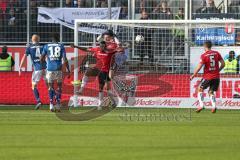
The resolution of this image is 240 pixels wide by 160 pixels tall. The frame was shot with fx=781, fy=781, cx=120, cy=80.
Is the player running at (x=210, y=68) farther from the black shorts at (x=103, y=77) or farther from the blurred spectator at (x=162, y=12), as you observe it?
the blurred spectator at (x=162, y=12)

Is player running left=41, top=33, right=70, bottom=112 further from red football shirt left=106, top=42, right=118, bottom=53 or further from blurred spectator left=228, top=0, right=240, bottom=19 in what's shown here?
blurred spectator left=228, top=0, right=240, bottom=19

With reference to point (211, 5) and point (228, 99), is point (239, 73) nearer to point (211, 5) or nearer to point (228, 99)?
point (228, 99)

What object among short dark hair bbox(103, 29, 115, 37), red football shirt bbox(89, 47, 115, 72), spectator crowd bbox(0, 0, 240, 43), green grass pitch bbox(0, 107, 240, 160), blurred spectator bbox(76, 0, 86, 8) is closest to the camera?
green grass pitch bbox(0, 107, 240, 160)

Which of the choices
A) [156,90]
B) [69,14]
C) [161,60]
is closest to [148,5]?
[69,14]

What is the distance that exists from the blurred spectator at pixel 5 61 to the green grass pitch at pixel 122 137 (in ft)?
20.7

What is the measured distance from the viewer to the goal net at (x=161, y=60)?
27.1m

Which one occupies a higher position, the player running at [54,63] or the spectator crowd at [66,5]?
the spectator crowd at [66,5]

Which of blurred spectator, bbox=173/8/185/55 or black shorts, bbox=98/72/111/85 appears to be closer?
black shorts, bbox=98/72/111/85

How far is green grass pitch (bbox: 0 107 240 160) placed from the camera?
13.6 metres

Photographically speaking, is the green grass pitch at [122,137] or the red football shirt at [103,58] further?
the red football shirt at [103,58]

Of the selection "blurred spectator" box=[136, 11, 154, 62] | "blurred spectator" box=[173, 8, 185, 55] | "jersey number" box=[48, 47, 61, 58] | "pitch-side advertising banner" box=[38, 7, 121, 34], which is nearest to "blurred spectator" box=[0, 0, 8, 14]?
"pitch-side advertising banner" box=[38, 7, 121, 34]

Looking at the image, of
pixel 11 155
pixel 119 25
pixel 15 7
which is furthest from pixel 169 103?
pixel 11 155

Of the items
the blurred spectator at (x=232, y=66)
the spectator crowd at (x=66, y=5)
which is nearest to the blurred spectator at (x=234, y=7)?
the spectator crowd at (x=66, y=5)

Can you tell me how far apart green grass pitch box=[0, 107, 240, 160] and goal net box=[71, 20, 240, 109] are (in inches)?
128
